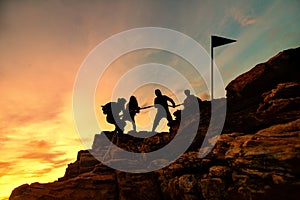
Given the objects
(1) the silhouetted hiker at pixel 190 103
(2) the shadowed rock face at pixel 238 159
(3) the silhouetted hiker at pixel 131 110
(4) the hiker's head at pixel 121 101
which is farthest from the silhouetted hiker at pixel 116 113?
(1) the silhouetted hiker at pixel 190 103

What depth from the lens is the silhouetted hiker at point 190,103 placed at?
28.1 m

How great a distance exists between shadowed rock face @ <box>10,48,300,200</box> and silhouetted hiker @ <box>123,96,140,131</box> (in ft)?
10.5

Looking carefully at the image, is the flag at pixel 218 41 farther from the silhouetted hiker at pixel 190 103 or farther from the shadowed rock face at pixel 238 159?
the silhouetted hiker at pixel 190 103

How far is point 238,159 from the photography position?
1806cm

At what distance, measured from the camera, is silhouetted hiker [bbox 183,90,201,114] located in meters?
28.1

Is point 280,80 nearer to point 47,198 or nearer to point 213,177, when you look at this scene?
point 213,177

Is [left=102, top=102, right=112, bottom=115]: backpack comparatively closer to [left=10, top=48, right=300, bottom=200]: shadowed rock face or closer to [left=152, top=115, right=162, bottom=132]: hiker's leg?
[left=10, top=48, right=300, bottom=200]: shadowed rock face

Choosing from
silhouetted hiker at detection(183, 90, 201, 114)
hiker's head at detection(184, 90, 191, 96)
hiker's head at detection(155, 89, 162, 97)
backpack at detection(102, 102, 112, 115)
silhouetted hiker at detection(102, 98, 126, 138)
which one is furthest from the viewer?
backpack at detection(102, 102, 112, 115)

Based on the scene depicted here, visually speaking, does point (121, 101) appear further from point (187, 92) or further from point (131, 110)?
point (187, 92)

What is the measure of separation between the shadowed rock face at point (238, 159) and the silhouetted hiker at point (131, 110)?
320cm

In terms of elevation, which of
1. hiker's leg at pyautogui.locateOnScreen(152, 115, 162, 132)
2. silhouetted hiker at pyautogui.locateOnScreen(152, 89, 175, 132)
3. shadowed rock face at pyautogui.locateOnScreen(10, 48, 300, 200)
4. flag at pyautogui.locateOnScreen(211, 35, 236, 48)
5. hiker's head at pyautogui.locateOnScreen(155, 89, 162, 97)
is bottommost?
shadowed rock face at pyautogui.locateOnScreen(10, 48, 300, 200)

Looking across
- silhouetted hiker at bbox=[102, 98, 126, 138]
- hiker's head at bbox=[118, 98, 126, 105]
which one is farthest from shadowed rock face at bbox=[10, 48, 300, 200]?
hiker's head at bbox=[118, 98, 126, 105]

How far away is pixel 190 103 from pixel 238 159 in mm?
11374

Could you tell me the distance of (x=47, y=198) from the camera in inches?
968
